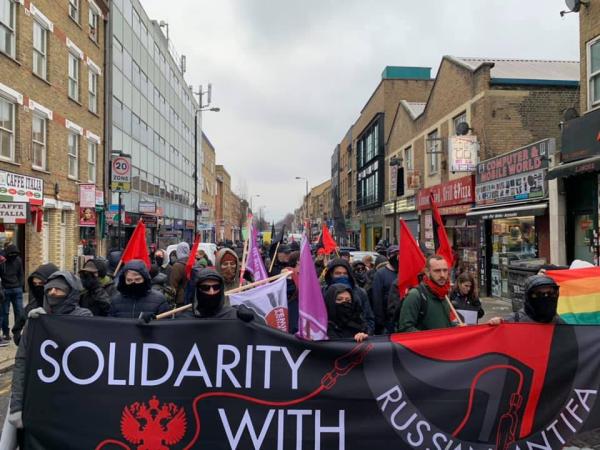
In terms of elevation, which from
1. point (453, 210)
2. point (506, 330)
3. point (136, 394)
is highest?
point (453, 210)

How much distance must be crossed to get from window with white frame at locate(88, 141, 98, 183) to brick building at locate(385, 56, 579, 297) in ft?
47.5

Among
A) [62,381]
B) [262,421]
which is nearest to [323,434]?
[262,421]

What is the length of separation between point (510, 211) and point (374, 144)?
26023 mm

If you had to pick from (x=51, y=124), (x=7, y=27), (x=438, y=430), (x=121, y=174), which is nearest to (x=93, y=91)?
(x=121, y=174)

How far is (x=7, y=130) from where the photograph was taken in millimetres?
15055

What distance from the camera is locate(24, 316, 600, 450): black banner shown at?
3400 mm

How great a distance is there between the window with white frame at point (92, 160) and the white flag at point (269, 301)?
1878cm

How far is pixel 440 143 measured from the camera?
22.6 m

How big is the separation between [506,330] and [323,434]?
1.55 meters

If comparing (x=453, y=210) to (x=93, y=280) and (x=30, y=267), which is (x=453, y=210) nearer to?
(x=30, y=267)

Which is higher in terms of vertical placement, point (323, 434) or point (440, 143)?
point (440, 143)

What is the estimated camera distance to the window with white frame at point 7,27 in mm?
14523

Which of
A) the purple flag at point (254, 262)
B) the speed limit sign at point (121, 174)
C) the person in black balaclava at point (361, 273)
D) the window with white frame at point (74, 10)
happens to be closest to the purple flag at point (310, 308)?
the purple flag at point (254, 262)

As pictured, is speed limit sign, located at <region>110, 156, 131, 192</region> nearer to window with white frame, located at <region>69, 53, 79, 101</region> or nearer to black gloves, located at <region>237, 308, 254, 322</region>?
window with white frame, located at <region>69, 53, 79, 101</region>
